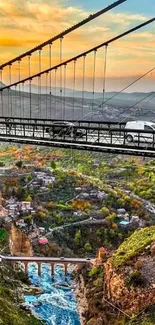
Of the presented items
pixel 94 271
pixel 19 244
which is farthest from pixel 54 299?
pixel 19 244

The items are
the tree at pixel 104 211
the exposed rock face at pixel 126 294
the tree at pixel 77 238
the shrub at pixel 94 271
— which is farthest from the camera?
the tree at pixel 104 211

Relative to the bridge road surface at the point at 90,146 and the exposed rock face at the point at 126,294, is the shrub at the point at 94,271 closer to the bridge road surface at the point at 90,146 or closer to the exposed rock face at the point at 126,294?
the exposed rock face at the point at 126,294

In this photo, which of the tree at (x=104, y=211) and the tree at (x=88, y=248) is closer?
the tree at (x=88, y=248)

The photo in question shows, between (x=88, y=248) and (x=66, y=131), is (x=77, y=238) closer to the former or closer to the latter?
(x=88, y=248)

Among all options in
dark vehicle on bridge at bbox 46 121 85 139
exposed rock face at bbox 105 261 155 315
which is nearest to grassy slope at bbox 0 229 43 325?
exposed rock face at bbox 105 261 155 315

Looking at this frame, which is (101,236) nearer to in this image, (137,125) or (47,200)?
(47,200)

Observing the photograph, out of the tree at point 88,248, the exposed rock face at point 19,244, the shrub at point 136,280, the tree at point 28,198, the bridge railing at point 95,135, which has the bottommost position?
the tree at point 88,248

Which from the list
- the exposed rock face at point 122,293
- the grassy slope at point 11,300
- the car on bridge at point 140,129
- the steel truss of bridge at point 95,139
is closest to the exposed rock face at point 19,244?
the grassy slope at point 11,300

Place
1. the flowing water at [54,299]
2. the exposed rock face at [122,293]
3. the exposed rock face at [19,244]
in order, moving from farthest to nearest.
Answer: the exposed rock face at [19,244] → the flowing water at [54,299] → the exposed rock face at [122,293]
